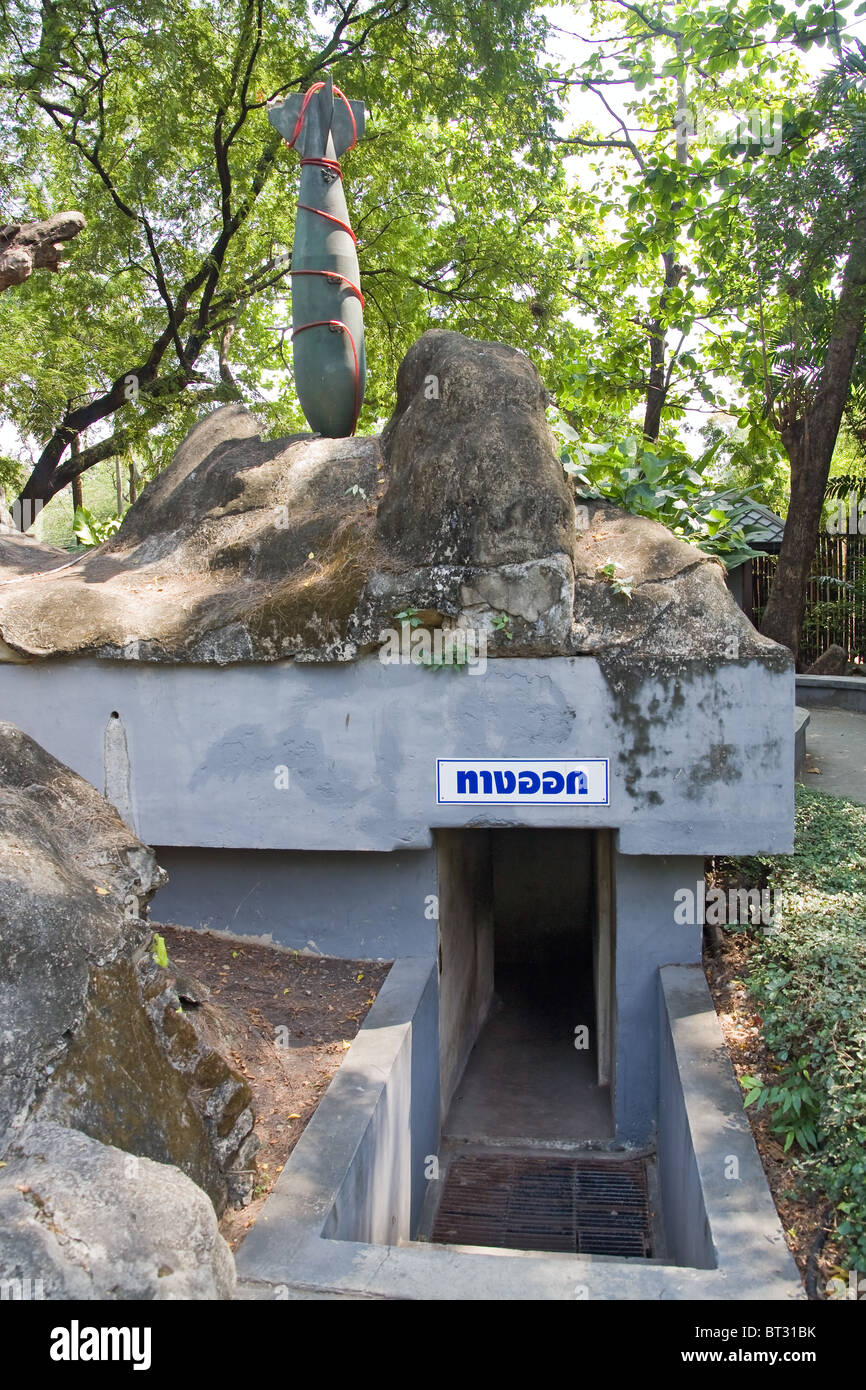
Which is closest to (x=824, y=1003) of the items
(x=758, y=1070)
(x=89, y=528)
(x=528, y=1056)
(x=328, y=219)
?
(x=758, y=1070)

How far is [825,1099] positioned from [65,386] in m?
12.9

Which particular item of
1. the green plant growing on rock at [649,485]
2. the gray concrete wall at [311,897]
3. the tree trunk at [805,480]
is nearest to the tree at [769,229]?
the tree trunk at [805,480]

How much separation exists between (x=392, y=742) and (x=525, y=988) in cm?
503

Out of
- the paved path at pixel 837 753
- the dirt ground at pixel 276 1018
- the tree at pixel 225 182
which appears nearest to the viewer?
the dirt ground at pixel 276 1018

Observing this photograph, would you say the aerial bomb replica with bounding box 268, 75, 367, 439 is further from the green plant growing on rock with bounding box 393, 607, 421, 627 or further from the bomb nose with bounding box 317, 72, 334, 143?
the green plant growing on rock with bounding box 393, 607, 421, 627

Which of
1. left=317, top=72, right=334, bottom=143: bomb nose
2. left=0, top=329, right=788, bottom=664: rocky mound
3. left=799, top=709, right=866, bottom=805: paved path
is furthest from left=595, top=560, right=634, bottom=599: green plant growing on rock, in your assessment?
left=317, top=72, right=334, bottom=143: bomb nose

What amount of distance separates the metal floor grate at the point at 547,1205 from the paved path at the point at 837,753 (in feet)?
11.0

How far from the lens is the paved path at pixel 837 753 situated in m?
8.21

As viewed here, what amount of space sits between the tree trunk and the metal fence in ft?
13.1

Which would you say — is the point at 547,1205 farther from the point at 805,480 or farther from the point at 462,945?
the point at 805,480

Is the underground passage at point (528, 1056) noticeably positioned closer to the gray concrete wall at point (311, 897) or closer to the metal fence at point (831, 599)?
the gray concrete wall at point (311, 897)

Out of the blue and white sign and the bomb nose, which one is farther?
the bomb nose

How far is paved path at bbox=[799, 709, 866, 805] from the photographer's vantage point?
821 centimetres
